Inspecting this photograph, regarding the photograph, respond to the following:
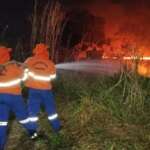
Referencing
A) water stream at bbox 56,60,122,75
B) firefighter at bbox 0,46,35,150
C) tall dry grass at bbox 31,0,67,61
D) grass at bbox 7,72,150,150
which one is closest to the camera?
firefighter at bbox 0,46,35,150

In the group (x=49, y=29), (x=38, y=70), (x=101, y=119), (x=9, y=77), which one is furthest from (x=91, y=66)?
(x=9, y=77)

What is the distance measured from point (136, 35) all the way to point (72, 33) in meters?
2.53

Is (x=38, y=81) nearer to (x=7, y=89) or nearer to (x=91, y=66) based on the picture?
(x=7, y=89)

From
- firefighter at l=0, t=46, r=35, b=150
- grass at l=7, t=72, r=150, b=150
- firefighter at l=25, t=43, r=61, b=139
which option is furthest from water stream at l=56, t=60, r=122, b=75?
firefighter at l=0, t=46, r=35, b=150

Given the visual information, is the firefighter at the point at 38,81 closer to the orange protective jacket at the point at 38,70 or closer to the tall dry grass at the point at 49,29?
the orange protective jacket at the point at 38,70

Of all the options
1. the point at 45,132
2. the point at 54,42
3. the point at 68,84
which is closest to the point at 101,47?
the point at 54,42

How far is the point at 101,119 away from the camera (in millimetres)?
9906

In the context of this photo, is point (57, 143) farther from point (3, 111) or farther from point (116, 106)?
point (116, 106)

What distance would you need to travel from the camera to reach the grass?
8781mm

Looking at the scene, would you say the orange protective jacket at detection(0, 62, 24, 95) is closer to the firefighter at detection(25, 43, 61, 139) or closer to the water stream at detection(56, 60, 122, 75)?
the firefighter at detection(25, 43, 61, 139)

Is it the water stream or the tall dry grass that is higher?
the tall dry grass

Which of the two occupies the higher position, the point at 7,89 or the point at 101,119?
the point at 7,89

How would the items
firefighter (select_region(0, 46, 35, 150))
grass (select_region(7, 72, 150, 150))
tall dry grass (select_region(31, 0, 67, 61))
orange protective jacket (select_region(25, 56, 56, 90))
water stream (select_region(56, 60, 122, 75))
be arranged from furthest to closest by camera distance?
tall dry grass (select_region(31, 0, 67, 61)) < water stream (select_region(56, 60, 122, 75)) < orange protective jacket (select_region(25, 56, 56, 90)) < grass (select_region(7, 72, 150, 150)) < firefighter (select_region(0, 46, 35, 150))

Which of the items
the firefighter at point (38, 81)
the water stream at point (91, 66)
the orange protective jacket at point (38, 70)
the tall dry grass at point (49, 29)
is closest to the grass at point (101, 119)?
the firefighter at point (38, 81)
